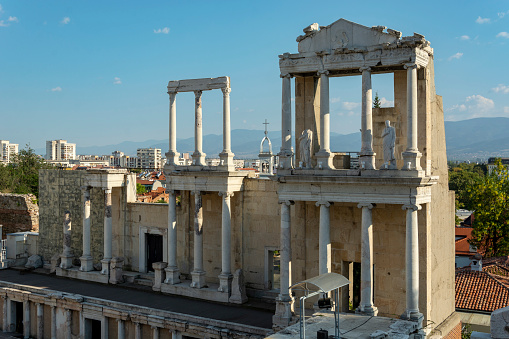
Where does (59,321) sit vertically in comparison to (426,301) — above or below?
below

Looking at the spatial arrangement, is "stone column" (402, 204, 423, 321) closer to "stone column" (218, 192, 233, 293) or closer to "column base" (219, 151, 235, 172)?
"stone column" (218, 192, 233, 293)

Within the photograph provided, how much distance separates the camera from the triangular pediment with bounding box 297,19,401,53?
64.0 feet

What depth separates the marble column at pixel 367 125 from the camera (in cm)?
1920

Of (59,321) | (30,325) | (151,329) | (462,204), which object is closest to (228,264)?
(151,329)

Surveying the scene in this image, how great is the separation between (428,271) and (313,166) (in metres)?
5.85

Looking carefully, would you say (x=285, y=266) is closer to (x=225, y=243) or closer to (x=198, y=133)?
(x=225, y=243)

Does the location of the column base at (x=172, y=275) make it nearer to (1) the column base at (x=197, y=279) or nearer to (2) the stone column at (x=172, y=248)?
(2) the stone column at (x=172, y=248)

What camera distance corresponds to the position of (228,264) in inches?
969

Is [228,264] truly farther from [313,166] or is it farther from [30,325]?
[30,325]

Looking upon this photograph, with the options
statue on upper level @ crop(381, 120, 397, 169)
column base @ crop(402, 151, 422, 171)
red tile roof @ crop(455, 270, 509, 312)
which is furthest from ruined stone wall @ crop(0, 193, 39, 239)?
column base @ crop(402, 151, 422, 171)

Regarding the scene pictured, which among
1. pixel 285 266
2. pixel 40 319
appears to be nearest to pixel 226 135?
pixel 285 266

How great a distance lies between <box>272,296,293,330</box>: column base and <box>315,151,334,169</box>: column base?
16.9 ft

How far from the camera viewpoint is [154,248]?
29312 millimetres

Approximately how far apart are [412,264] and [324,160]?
487 centimetres
